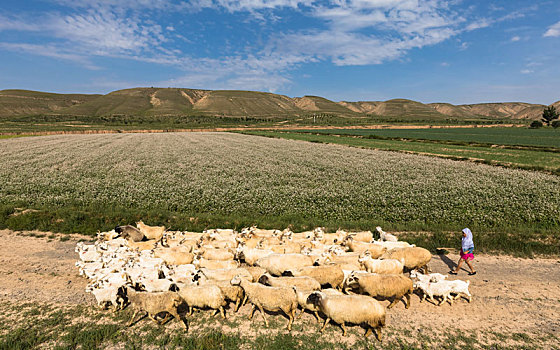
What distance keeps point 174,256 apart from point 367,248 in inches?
314

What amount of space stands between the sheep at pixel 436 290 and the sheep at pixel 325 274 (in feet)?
8.27

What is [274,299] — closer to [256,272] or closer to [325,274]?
[256,272]

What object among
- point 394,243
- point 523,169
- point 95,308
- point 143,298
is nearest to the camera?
point 143,298

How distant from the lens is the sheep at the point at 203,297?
27.3 ft

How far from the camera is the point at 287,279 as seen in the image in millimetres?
9180

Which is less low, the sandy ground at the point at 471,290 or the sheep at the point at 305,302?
the sheep at the point at 305,302

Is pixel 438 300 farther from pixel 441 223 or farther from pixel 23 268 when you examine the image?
pixel 23 268

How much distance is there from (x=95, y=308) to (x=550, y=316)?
45.9 ft

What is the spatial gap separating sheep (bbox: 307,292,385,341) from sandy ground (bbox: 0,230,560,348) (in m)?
0.74

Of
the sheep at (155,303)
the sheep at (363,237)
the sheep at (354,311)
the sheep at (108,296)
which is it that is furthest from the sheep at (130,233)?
the sheep at (363,237)

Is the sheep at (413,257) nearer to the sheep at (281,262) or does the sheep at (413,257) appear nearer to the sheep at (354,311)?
the sheep at (281,262)

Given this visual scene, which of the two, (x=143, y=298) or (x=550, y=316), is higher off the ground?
(x=143, y=298)

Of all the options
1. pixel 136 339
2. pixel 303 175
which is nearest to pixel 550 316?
pixel 136 339

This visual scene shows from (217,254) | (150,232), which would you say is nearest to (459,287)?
(217,254)
